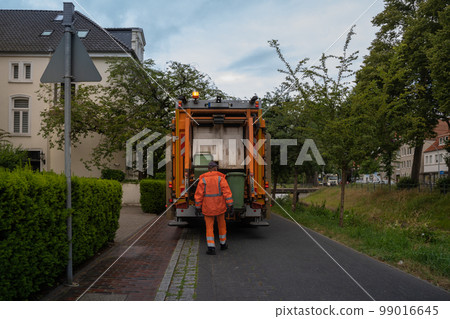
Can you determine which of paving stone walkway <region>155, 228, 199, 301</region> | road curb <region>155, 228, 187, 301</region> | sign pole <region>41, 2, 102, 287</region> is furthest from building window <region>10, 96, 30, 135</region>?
sign pole <region>41, 2, 102, 287</region>

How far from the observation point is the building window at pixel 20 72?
83.5 ft

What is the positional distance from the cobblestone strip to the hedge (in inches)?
53.2

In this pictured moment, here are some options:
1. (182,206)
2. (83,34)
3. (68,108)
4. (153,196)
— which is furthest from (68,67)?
(83,34)

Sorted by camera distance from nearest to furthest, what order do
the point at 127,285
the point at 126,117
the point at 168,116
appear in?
the point at 127,285 → the point at 126,117 → the point at 168,116

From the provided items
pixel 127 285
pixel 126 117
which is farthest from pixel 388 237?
pixel 126 117

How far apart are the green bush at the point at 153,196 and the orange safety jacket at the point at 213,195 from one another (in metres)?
8.69

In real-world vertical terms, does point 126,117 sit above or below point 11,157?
above

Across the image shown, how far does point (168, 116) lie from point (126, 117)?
239 centimetres

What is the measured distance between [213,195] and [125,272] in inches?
103

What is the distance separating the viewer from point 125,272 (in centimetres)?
603

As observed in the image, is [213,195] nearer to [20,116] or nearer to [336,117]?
[336,117]

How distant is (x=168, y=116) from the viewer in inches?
897

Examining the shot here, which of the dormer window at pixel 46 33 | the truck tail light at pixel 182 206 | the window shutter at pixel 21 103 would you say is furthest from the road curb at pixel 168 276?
the dormer window at pixel 46 33
